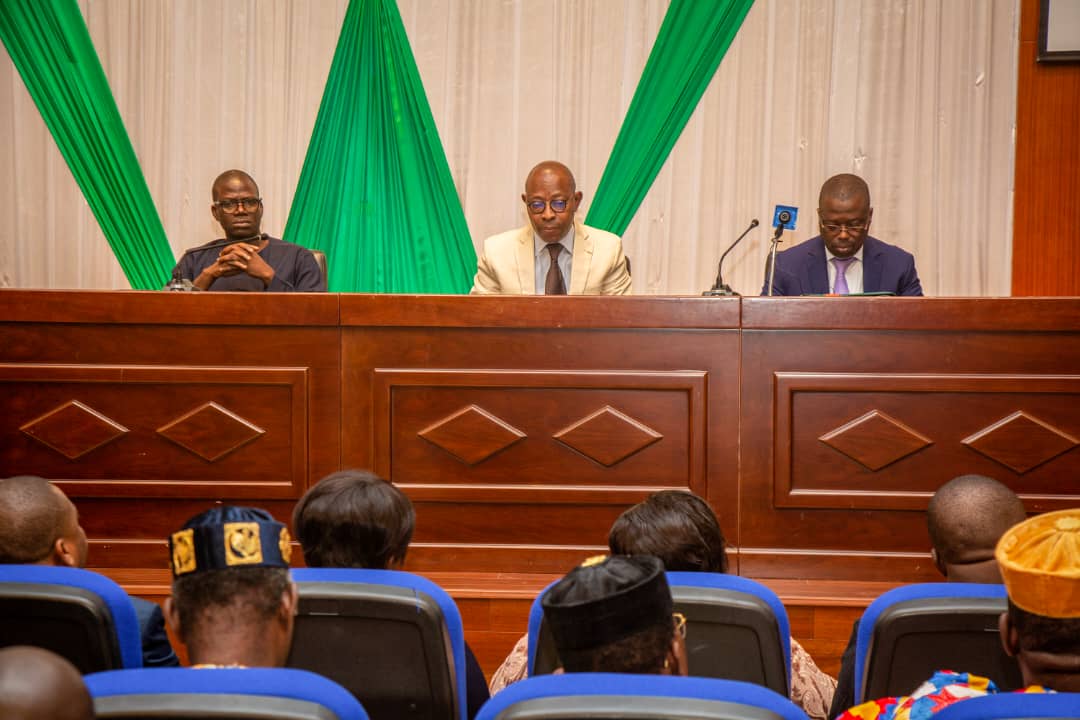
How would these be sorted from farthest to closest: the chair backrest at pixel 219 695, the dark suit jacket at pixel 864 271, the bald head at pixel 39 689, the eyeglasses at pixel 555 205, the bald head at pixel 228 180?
1. the bald head at pixel 228 180
2. the eyeglasses at pixel 555 205
3. the dark suit jacket at pixel 864 271
4. the chair backrest at pixel 219 695
5. the bald head at pixel 39 689

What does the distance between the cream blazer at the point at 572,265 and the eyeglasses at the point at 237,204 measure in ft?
3.65

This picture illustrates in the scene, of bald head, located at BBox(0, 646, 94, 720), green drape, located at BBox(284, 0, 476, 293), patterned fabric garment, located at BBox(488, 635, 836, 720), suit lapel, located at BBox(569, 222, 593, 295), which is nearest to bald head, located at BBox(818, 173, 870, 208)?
suit lapel, located at BBox(569, 222, 593, 295)

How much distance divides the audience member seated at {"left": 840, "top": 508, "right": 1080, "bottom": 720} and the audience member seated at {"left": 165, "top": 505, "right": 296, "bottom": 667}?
873 millimetres

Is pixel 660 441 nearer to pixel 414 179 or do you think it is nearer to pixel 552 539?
pixel 552 539

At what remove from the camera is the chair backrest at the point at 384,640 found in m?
1.73

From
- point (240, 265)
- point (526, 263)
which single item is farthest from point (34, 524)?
point (526, 263)

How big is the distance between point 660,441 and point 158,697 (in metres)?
2.59

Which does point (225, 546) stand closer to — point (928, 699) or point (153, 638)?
point (153, 638)

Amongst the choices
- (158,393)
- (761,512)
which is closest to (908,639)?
(761,512)

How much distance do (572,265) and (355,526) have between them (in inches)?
107

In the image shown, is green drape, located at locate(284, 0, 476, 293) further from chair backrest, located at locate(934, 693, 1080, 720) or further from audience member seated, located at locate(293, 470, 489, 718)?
chair backrest, located at locate(934, 693, 1080, 720)

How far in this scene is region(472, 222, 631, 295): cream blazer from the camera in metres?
4.66

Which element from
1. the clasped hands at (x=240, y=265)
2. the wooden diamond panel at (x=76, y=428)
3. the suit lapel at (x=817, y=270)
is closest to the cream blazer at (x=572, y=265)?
the suit lapel at (x=817, y=270)

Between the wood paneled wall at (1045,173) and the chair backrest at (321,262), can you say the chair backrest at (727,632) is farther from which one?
the wood paneled wall at (1045,173)
